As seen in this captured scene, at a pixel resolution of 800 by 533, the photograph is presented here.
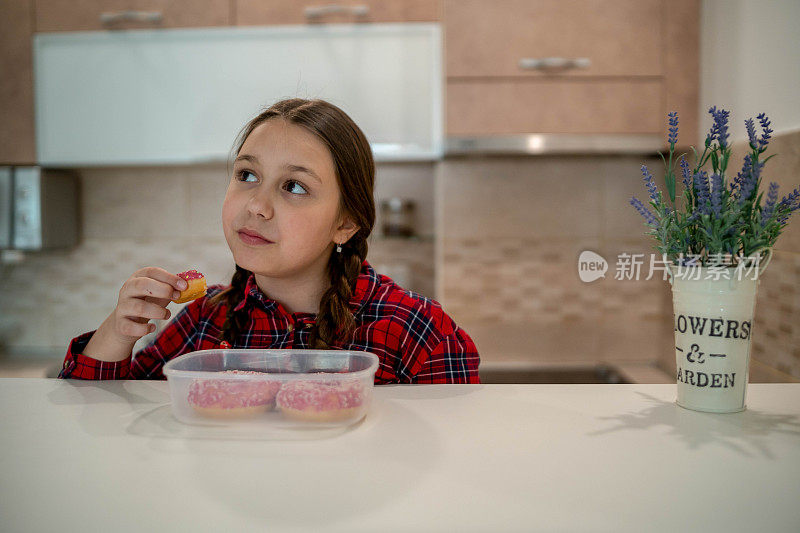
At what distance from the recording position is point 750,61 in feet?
4.95

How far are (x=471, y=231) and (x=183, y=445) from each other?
162 cm

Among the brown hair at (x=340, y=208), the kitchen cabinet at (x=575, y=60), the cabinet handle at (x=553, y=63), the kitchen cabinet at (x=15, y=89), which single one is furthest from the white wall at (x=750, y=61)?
the kitchen cabinet at (x=15, y=89)

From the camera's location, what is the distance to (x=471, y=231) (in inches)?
81.2

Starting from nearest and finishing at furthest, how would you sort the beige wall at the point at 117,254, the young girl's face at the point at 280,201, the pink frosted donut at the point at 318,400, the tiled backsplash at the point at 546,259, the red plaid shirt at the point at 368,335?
the pink frosted donut at the point at 318,400, the young girl's face at the point at 280,201, the red plaid shirt at the point at 368,335, the tiled backsplash at the point at 546,259, the beige wall at the point at 117,254

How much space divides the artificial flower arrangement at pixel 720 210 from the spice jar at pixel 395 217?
5.09 feet

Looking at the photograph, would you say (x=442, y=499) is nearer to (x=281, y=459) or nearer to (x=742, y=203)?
(x=281, y=459)

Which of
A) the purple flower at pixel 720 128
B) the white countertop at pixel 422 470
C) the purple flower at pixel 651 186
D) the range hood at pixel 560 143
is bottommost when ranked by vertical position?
the white countertop at pixel 422 470

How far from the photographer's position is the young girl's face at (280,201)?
0.90 meters

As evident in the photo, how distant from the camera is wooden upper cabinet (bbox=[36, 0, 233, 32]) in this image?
183cm

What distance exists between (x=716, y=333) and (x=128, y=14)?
1873 mm

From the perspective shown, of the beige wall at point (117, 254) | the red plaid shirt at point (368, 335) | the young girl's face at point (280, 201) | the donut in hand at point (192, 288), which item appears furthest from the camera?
the beige wall at point (117, 254)

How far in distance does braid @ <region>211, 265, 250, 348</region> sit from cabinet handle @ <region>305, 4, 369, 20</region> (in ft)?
3.44

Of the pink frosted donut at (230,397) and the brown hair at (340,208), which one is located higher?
the brown hair at (340,208)

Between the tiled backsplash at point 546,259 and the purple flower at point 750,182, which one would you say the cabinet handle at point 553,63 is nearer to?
the tiled backsplash at point 546,259
